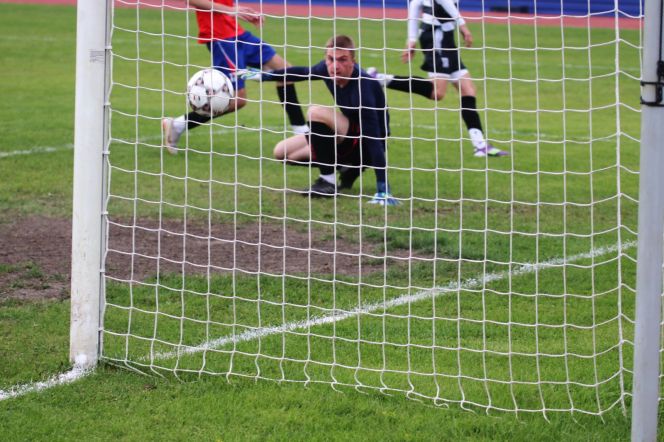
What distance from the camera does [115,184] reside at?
8.50m

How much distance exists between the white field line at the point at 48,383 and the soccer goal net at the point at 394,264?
7.7 inches

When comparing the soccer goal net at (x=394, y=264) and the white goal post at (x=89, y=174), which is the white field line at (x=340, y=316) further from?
the white goal post at (x=89, y=174)

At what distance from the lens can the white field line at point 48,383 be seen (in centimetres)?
433

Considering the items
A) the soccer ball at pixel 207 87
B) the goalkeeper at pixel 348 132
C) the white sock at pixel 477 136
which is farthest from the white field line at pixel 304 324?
the white sock at pixel 477 136

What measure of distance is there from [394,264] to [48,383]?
8.63 feet

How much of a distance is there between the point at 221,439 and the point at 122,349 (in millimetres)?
1168

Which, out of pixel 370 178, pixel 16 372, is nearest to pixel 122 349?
pixel 16 372

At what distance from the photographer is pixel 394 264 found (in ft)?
21.3

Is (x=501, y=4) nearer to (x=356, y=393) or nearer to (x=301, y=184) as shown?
(x=301, y=184)

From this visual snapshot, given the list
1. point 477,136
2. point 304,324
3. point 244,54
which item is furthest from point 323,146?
point 304,324

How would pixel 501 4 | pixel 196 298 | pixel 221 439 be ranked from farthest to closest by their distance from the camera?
pixel 501 4 < pixel 196 298 < pixel 221 439

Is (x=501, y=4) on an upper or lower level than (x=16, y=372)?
upper

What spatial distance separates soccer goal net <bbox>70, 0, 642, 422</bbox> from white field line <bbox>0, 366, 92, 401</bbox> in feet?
0.64

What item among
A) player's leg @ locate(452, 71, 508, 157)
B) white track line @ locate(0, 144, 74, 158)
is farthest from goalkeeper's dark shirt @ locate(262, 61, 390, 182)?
white track line @ locate(0, 144, 74, 158)
